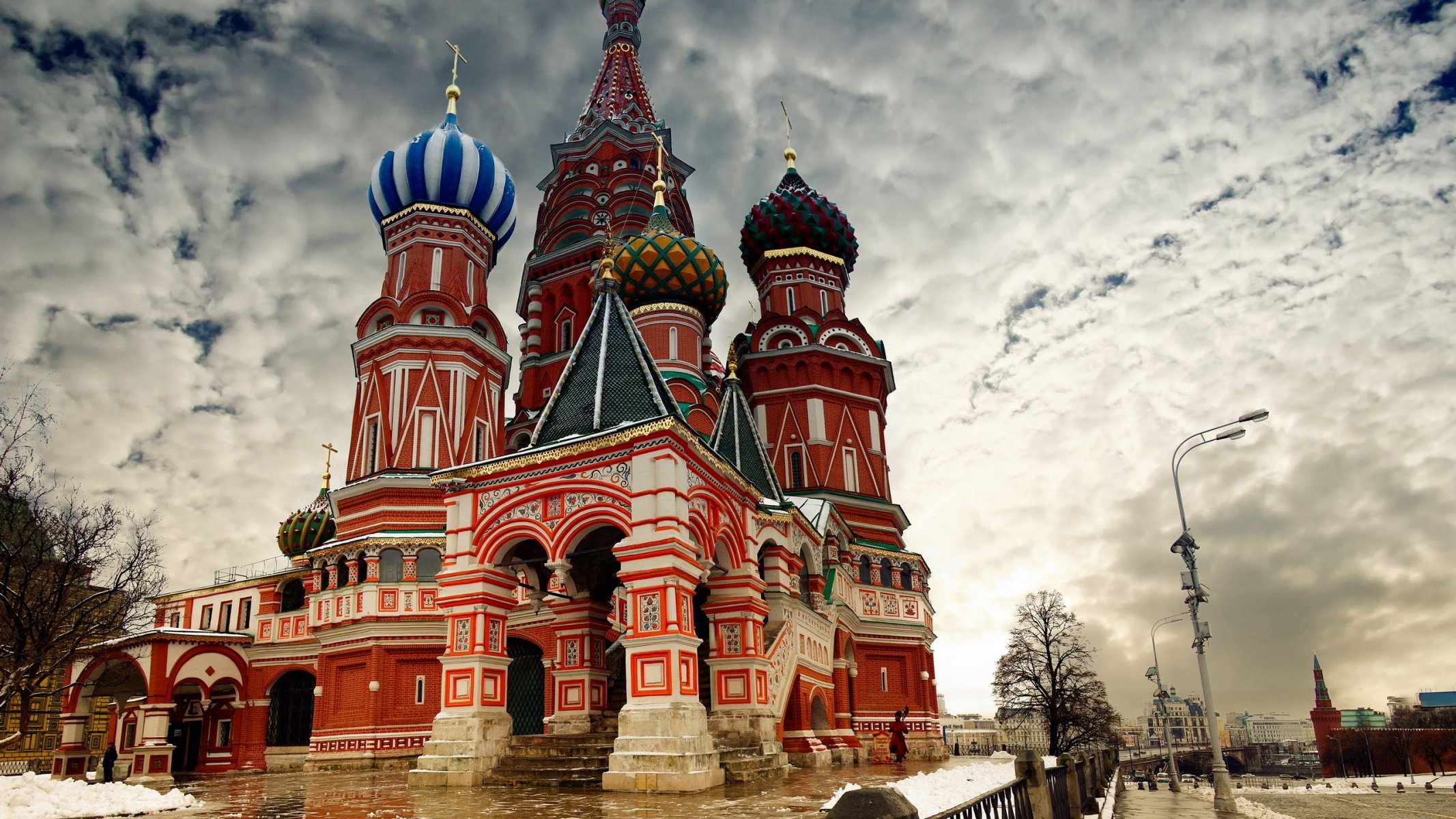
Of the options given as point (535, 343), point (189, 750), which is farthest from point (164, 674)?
point (535, 343)

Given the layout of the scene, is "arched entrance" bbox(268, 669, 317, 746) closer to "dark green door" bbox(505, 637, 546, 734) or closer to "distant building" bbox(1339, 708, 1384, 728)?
"dark green door" bbox(505, 637, 546, 734)

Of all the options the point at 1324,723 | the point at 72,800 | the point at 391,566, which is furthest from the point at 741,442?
the point at 1324,723

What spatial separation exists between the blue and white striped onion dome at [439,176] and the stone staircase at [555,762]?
17940 mm

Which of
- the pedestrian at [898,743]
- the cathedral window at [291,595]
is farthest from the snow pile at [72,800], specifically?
the cathedral window at [291,595]

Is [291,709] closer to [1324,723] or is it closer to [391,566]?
[391,566]

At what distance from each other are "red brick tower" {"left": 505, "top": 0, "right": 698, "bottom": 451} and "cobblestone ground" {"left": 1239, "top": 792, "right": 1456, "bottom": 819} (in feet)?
75.8

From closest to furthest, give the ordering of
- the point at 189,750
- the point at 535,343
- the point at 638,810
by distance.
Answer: the point at 638,810
the point at 189,750
the point at 535,343

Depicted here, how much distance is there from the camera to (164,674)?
2242cm

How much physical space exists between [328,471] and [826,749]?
2008 centimetres

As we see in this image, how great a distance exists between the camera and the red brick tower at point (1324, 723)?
250 ft

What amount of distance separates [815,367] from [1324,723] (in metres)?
78.8

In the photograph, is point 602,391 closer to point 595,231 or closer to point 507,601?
point 507,601

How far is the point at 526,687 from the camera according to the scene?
790 inches

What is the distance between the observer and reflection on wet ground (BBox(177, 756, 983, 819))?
8.34 m
